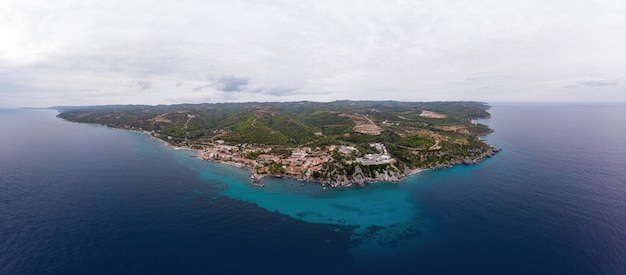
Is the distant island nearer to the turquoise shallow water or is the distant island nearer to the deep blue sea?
the turquoise shallow water

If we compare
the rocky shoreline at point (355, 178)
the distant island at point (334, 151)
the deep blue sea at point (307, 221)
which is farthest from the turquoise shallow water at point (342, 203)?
the distant island at point (334, 151)

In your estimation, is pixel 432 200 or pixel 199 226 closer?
pixel 199 226

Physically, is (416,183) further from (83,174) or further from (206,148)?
(83,174)

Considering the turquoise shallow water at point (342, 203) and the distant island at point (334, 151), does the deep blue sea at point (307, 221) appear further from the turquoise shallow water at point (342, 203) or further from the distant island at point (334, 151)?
the distant island at point (334, 151)

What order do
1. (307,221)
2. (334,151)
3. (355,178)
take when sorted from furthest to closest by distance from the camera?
(334,151)
(355,178)
(307,221)

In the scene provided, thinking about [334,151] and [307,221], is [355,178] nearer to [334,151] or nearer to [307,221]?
[334,151]

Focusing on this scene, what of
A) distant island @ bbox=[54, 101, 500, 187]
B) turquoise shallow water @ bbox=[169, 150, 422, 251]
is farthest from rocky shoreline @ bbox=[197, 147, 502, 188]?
turquoise shallow water @ bbox=[169, 150, 422, 251]

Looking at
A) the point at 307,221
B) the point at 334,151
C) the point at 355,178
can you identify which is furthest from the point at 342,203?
the point at 334,151

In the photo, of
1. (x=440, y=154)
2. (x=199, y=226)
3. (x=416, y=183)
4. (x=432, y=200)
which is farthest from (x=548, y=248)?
(x=199, y=226)
